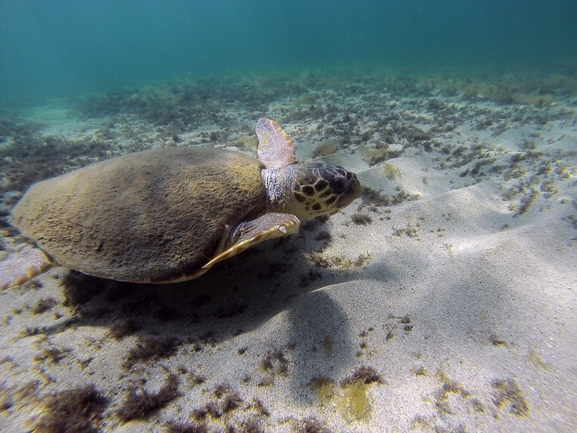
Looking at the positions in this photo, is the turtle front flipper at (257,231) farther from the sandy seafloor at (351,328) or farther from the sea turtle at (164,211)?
the sandy seafloor at (351,328)

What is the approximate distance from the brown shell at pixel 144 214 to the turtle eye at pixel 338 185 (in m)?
0.82

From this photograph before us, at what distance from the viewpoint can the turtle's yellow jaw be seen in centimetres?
319

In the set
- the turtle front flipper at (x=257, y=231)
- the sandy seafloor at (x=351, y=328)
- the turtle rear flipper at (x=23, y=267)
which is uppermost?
the turtle front flipper at (x=257, y=231)

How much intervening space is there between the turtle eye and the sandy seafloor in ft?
2.29

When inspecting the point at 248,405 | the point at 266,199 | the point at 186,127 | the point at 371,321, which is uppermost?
the point at 186,127

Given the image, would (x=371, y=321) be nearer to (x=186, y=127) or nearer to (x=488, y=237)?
(x=488, y=237)

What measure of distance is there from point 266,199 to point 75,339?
7.28 feet


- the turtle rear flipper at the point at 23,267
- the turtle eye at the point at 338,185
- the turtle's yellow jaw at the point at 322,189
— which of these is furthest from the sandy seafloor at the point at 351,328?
the turtle eye at the point at 338,185

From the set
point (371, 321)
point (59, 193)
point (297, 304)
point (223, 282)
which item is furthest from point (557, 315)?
point (59, 193)

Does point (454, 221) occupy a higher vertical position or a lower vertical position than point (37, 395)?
higher

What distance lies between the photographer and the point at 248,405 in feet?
6.41

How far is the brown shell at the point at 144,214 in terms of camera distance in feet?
8.07

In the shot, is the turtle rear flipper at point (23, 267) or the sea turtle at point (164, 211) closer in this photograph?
the sea turtle at point (164, 211)

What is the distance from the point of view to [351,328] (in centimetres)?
239
